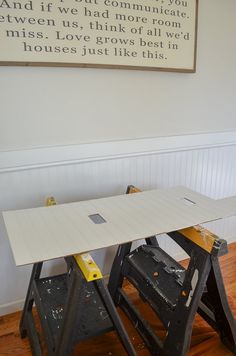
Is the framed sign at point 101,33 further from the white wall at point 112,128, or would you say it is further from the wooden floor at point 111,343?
the wooden floor at point 111,343

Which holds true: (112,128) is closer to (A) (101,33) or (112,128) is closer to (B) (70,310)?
(A) (101,33)

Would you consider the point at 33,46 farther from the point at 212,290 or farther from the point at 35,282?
the point at 212,290

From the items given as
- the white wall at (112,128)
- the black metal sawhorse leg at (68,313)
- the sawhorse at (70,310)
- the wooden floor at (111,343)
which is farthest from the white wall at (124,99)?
the wooden floor at (111,343)

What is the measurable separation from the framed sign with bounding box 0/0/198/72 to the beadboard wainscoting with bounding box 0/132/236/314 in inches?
17.3

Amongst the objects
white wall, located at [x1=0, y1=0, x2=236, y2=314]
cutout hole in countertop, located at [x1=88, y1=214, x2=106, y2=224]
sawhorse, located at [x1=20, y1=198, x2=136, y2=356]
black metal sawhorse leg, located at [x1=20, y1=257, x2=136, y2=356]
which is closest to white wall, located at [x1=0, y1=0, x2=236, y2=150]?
white wall, located at [x1=0, y1=0, x2=236, y2=314]

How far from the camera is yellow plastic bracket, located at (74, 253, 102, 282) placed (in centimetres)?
89

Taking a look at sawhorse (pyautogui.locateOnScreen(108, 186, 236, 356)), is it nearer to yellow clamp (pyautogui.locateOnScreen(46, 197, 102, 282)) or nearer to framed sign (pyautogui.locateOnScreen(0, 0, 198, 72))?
yellow clamp (pyautogui.locateOnScreen(46, 197, 102, 282))

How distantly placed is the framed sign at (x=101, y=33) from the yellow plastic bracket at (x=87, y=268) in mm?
928

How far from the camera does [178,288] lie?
1361mm

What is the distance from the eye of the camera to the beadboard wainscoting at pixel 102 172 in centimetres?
146

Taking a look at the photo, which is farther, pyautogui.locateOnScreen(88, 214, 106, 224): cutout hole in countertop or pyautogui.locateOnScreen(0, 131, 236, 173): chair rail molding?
pyautogui.locateOnScreen(0, 131, 236, 173): chair rail molding

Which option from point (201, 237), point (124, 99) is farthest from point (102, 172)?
point (201, 237)

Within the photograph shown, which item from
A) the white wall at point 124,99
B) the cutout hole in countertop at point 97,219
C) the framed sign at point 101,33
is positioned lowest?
the cutout hole in countertop at point 97,219

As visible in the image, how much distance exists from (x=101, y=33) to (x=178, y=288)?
1314mm
